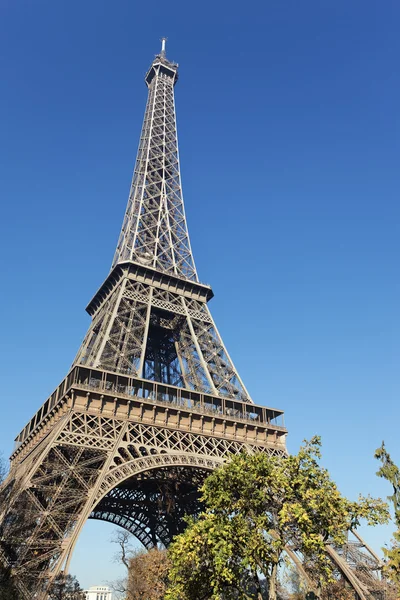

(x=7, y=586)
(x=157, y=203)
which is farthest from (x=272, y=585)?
(x=157, y=203)

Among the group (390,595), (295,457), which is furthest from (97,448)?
(390,595)

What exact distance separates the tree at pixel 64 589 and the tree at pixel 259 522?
5570 millimetres

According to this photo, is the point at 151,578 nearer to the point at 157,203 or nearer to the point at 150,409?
the point at 150,409

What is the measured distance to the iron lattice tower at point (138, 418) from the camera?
23078 millimetres

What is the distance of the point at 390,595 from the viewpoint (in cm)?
2700

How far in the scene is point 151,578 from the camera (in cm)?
3073

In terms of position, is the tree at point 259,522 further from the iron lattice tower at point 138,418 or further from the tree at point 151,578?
the tree at point 151,578

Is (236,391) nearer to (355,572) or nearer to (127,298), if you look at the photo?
(127,298)

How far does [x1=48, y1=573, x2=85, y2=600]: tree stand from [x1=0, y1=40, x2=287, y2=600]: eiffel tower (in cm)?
66

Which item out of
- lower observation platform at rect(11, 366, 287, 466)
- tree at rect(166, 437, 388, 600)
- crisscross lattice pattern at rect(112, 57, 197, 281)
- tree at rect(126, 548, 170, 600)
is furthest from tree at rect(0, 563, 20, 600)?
crisscross lattice pattern at rect(112, 57, 197, 281)

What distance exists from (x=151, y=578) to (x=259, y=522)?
16754 mm

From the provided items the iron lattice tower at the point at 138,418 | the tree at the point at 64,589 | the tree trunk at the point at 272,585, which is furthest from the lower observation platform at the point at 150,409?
the tree trunk at the point at 272,585

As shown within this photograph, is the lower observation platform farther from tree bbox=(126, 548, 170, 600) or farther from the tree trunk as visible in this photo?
the tree trunk

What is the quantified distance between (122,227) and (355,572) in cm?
3352
